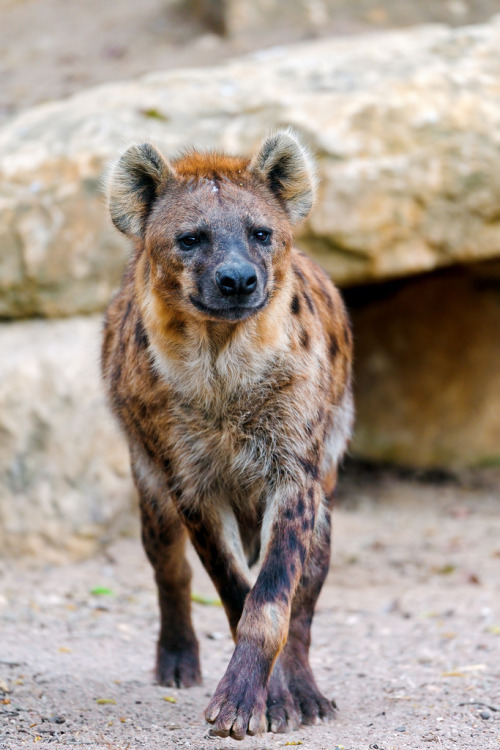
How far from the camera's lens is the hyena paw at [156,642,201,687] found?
541 centimetres

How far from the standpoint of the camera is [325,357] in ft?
15.3

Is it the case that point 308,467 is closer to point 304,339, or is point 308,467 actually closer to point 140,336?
point 304,339

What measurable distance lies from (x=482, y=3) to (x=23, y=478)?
6530 mm

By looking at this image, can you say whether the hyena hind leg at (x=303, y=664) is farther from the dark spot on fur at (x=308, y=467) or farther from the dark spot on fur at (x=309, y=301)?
the dark spot on fur at (x=309, y=301)

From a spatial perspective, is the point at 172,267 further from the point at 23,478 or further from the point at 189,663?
the point at 23,478

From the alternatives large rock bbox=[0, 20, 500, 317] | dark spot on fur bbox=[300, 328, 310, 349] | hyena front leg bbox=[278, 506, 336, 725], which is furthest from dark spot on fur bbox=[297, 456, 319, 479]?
large rock bbox=[0, 20, 500, 317]

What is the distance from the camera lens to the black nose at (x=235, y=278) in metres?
4.00

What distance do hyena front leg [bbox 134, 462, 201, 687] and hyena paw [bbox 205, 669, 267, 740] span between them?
1.49 meters

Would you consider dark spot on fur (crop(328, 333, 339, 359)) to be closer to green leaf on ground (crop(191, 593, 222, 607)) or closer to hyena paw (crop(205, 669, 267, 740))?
hyena paw (crop(205, 669, 267, 740))

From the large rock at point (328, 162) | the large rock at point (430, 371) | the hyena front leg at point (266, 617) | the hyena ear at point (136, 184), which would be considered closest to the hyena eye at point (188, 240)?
the hyena ear at point (136, 184)

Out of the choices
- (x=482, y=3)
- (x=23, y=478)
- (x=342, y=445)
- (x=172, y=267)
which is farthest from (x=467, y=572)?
(x=482, y=3)

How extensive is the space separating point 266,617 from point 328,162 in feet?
16.8

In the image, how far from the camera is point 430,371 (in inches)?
420

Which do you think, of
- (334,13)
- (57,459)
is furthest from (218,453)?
(334,13)
